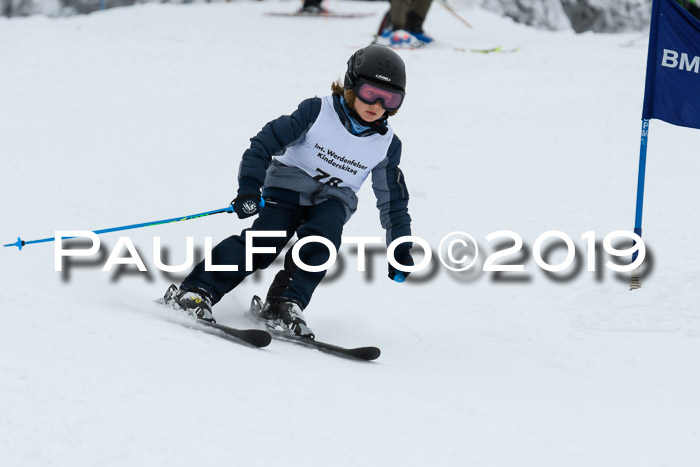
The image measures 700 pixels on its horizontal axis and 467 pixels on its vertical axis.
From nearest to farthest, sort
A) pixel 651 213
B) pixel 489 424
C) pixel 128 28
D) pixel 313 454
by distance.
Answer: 1. pixel 313 454
2. pixel 489 424
3. pixel 651 213
4. pixel 128 28

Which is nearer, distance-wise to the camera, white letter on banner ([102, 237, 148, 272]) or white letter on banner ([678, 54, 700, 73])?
white letter on banner ([102, 237, 148, 272])

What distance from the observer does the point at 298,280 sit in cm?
390

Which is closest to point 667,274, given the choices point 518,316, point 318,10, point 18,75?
point 518,316

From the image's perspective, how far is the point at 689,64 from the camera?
4.59 metres

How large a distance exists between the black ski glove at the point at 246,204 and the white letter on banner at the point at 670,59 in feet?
8.21

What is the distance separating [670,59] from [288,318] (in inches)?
103

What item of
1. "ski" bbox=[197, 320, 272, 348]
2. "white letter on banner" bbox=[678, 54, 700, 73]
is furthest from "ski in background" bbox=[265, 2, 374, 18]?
"ski" bbox=[197, 320, 272, 348]

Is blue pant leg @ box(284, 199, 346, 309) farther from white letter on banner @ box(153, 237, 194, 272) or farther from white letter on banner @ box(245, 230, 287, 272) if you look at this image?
white letter on banner @ box(153, 237, 194, 272)

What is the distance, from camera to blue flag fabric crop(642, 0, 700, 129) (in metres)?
4.57

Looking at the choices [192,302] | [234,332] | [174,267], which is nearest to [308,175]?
[192,302]

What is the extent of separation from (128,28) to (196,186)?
708cm

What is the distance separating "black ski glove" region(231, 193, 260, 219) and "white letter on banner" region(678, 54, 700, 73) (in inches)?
100

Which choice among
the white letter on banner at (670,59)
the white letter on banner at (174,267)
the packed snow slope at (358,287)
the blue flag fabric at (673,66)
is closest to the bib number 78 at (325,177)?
the packed snow slope at (358,287)

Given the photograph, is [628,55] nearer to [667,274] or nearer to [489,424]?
[667,274]
